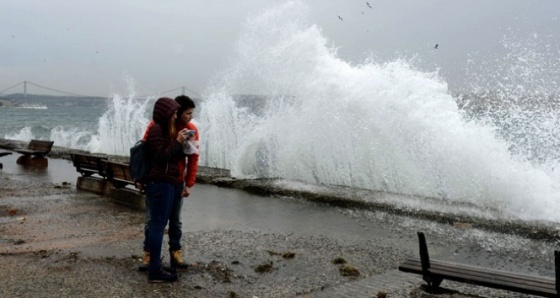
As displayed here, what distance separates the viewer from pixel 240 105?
60.8 ft

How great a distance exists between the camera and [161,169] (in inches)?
183

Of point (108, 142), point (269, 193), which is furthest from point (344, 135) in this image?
point (108, 142)

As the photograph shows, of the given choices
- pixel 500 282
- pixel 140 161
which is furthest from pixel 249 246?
pixel 500 282

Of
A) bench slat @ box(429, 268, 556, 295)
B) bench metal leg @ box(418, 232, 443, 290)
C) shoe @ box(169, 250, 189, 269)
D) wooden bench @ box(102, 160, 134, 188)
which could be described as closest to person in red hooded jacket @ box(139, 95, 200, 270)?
shoe @ box(169, 250, 189, 269)

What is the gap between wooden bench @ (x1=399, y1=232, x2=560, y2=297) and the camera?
3.68m

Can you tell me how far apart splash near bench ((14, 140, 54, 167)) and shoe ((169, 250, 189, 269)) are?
12.5 m

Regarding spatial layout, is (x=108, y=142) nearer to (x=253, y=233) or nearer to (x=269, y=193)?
(x=269, y=193)

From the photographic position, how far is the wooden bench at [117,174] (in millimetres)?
→ 9016

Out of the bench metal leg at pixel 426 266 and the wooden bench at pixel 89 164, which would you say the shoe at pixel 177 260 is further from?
the wooden bench at pixel 89 164

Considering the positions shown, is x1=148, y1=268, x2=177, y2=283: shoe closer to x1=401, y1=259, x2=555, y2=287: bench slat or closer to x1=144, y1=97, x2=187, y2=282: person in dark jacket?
x1=144, y1=97, x2=187, y2=282: person in dark jacket

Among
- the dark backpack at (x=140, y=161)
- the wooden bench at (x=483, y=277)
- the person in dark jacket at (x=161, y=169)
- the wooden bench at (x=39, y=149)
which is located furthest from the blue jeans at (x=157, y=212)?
the wooden bench at (x=39, y=149)

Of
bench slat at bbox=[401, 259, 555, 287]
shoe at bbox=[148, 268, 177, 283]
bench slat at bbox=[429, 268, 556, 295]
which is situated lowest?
shoe at bbox=[148, 268, 177, 283]

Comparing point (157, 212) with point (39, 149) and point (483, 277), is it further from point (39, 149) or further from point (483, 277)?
point (39, 149)

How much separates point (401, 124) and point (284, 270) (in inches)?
286
